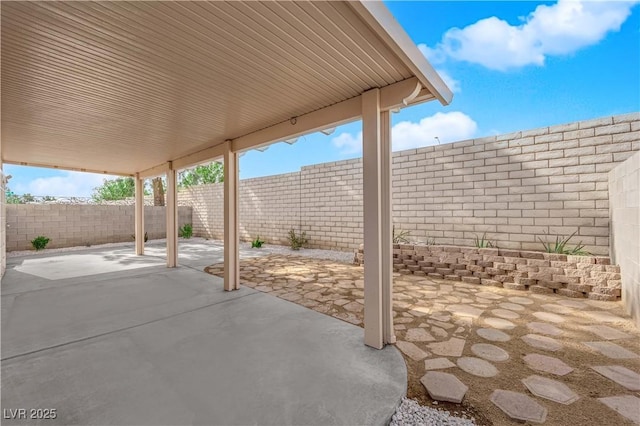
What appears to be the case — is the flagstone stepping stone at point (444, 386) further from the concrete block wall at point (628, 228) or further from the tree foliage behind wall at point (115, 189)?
the tree foliage behind wall at point (115, 189)

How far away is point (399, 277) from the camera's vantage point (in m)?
5.03

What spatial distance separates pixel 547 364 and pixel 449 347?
2.39ft

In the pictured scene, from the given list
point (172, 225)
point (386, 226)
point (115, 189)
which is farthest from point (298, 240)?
point (115, 189)

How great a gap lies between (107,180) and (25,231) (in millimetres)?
19054

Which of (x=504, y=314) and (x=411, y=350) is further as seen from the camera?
(x=504, y=314)

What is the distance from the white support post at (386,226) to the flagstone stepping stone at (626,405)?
1450 millimetres

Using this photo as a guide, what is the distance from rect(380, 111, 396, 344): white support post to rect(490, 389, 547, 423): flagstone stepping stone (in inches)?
36.1

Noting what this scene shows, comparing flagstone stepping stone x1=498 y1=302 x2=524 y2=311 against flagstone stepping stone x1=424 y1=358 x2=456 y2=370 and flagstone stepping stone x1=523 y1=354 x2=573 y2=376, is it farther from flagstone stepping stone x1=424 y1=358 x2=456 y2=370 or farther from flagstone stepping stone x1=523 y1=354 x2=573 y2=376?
flagstone stepping stone x1=424 y1=358 x2=456 y2=370

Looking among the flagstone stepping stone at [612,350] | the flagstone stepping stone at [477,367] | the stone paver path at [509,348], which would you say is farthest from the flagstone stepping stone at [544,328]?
the flagstone stepping stone at [477,367]

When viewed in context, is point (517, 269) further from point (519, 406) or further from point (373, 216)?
point (373, 216)

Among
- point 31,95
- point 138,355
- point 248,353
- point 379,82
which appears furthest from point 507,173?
point 31,95

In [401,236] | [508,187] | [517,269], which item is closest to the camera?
[517,269]

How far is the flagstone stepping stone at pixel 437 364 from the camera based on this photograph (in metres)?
2.12

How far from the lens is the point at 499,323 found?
2.92m
